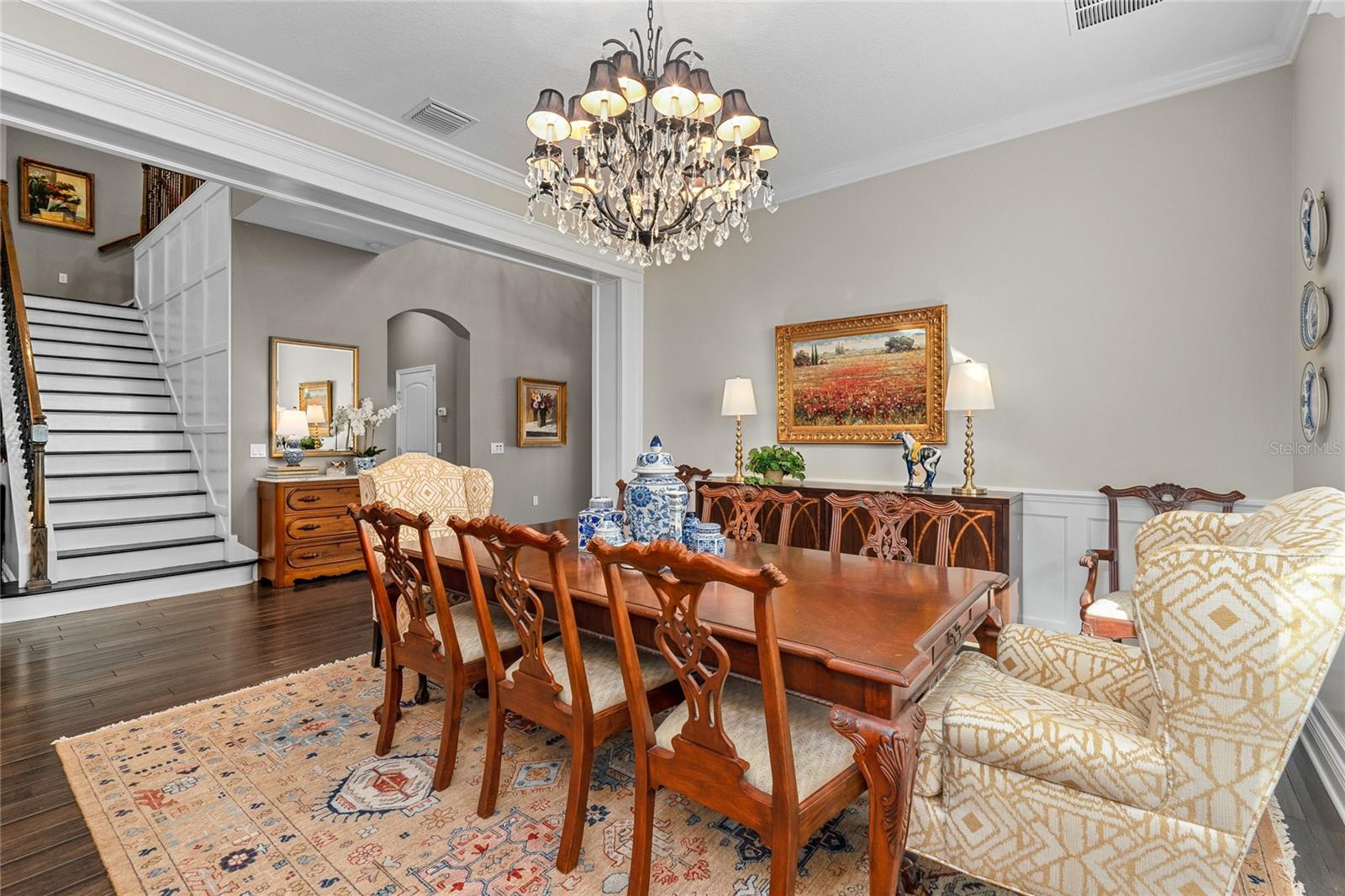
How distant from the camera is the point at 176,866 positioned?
171cm

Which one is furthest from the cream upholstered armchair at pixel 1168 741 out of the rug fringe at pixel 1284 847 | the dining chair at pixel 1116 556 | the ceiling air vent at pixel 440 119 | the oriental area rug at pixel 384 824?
the ceiling air vent at pixel 440 119

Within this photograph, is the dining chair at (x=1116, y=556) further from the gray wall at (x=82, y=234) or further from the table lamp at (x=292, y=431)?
the gray wall at (x=82, y=234)

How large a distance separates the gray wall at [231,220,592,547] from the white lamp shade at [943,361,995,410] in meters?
4.16

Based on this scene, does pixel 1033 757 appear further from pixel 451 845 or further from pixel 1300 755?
pixel 1300 755

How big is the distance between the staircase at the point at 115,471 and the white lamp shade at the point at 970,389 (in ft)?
18.0

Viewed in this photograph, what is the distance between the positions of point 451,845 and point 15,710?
2.40m

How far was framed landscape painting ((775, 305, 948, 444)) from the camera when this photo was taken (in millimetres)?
3914

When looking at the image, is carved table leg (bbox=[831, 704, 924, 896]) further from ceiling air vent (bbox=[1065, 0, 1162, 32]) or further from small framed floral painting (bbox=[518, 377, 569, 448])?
small framed floral painting (bbox=[518, 377, 569, 448])

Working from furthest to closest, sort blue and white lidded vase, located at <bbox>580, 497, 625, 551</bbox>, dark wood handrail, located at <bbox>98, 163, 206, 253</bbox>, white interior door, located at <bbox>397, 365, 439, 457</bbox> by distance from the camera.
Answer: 1. white interior door, located at <bbox>397, 365, 439, 457</bbox>
2. dark wood handrail, located at <bbox>98, 163, 206, 253</bbox>
3. blue and white lidded vase, located at <bbox>580, 497, 625, 551</bbox>

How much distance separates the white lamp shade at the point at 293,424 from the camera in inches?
211

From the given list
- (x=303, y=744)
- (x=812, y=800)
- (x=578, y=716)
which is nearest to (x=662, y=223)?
(x=578, y=716)

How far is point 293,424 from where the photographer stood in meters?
5.39

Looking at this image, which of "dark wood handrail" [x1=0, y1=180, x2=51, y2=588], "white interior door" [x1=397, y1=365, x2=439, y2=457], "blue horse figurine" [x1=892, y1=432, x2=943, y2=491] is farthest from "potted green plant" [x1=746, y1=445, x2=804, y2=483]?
"dark wood handrail" [x1=0, y1=180, x2=51, y2=588]

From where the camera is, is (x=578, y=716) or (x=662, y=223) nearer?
(x=578, y=716)
